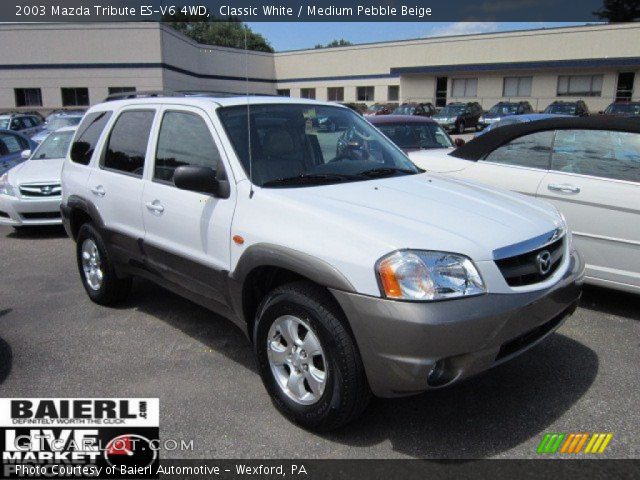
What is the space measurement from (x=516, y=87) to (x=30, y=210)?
1639 inches

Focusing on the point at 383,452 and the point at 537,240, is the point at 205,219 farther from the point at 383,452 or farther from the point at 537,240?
the point at 537,240

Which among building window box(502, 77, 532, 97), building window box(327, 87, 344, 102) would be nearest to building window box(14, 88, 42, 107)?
building window box(327, 87, 344, 102)

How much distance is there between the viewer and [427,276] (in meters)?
2.71

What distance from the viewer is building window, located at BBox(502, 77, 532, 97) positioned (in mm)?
42438

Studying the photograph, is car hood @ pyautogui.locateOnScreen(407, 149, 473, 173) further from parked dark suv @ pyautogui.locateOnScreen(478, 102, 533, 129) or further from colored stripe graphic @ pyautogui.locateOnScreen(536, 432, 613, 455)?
parked dark suv @ pyautogui.locateOnScreen(478, 102, 533, 129)

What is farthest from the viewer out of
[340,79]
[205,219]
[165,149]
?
[340,79]

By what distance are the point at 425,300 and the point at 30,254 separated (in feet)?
21.6

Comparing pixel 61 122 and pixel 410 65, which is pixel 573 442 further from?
pixel 410 65

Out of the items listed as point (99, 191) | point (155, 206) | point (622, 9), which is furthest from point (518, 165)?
point (622, 9)

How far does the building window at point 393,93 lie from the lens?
51188 millimetres

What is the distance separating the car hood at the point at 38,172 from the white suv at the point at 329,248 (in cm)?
429

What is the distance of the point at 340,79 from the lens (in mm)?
55531

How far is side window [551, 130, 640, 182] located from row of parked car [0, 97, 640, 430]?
2 cm

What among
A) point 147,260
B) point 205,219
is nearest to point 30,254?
point 147,260
